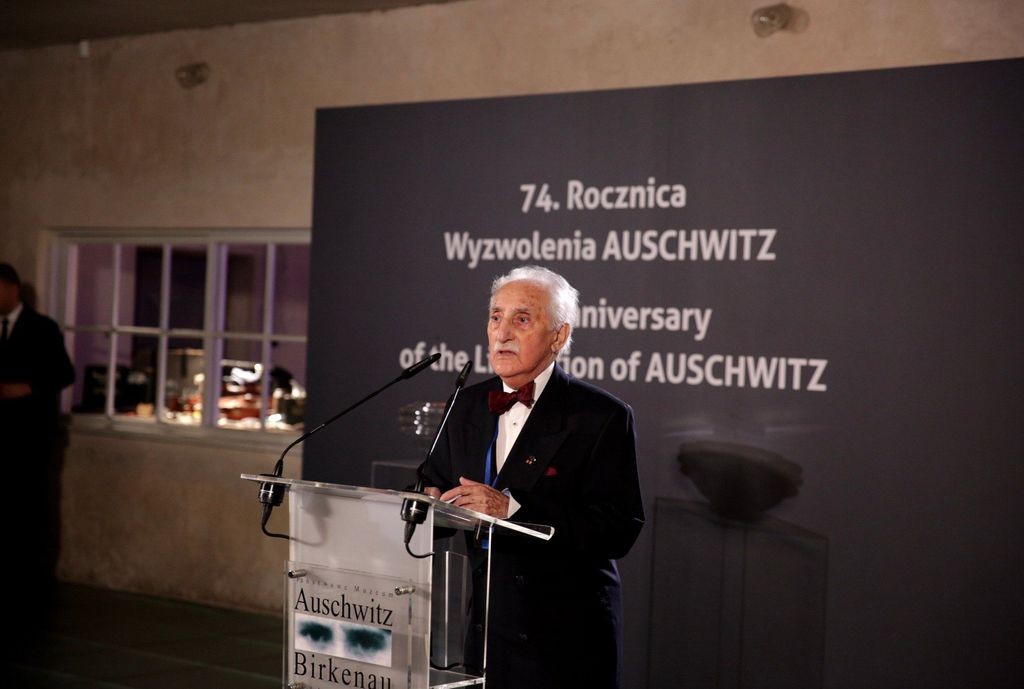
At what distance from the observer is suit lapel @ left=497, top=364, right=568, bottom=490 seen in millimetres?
2789

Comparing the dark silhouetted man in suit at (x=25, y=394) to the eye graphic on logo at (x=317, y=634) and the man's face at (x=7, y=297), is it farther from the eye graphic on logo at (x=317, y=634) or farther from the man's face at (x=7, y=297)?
the eye graphic on logo at (x=317, y=634)

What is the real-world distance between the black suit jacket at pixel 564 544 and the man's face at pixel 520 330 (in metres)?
0.09

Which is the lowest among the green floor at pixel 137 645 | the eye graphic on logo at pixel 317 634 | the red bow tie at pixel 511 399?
the green floor at pixel 137 645

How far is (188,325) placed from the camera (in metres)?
6.86

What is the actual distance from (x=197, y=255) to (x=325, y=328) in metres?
1.67

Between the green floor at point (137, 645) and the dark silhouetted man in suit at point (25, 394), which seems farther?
the dark silhouetted man in suit at point (25, 394)

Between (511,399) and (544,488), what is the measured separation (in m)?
0.26

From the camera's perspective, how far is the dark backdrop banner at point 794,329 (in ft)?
13.3

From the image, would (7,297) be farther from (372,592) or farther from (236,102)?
(372,592)

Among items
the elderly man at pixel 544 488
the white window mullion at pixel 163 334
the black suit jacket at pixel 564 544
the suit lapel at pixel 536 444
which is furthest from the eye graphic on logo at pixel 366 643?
the white window mullion at pixel 163 334

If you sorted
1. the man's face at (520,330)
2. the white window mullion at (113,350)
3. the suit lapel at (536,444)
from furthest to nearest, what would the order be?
the white window mullion at (113,350)
the man's face at (520,330)
the suit lapel at (536,444)

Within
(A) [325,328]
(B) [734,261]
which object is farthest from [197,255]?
(B) [734,261]

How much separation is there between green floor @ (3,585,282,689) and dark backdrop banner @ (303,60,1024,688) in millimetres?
1161

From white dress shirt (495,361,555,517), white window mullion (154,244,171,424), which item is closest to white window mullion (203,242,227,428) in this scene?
white window mullion (154,244,171,424)
